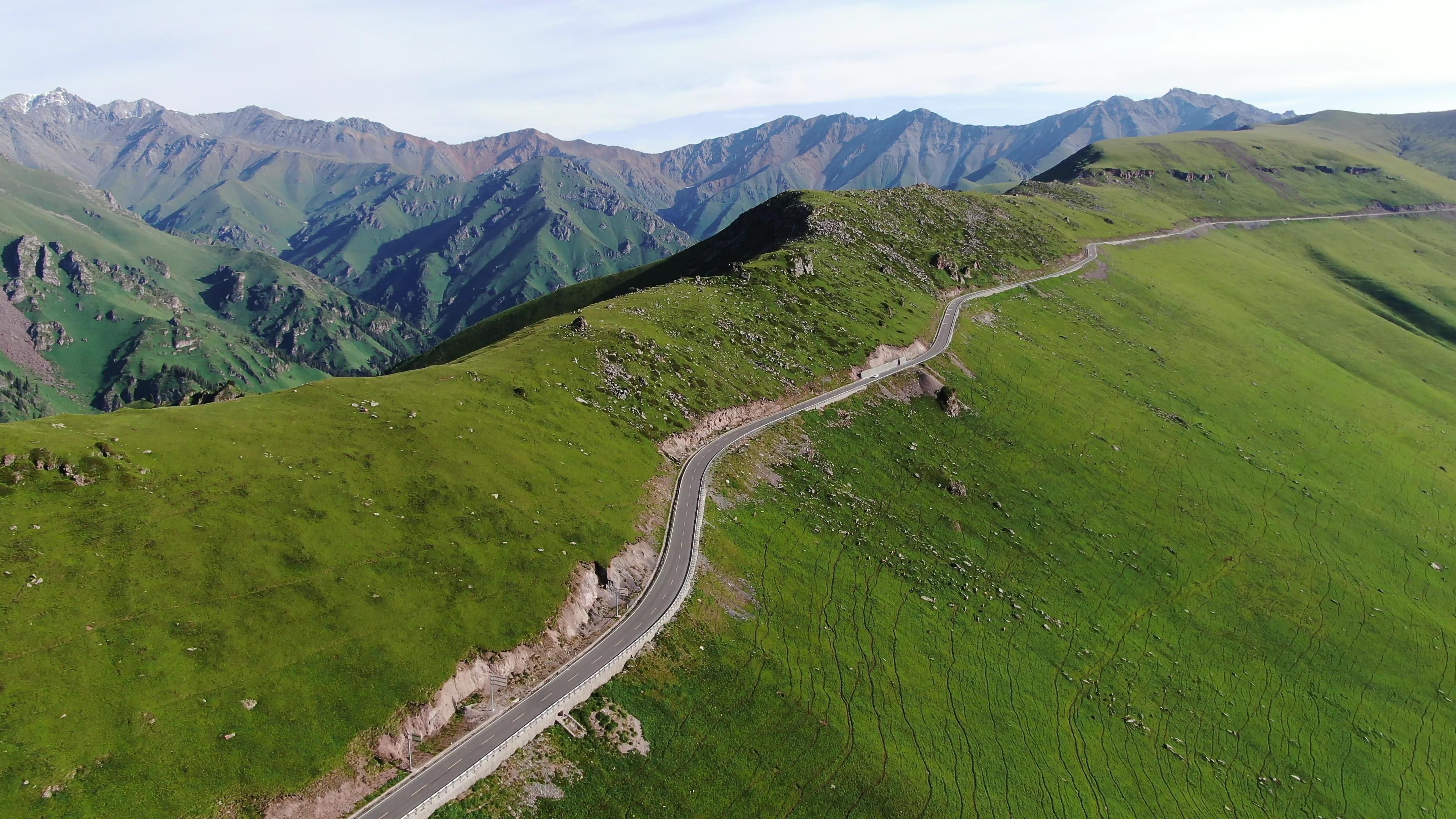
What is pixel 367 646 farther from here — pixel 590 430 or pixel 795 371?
pixel 795 371

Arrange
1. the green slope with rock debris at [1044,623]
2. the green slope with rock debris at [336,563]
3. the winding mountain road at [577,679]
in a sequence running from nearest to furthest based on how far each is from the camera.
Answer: the green slope with rock debris at [336,563] → the winding mountain road at [577,679] → the green slope with rock debris at [1044,623]

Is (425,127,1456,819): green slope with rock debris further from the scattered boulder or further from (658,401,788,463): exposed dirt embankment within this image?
(658,401,788,463): exposed dirt embankment

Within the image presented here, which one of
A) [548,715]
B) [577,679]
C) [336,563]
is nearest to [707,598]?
[577,679]

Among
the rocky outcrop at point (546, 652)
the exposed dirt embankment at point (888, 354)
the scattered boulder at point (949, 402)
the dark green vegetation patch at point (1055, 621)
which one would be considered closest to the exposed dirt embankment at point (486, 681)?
the rocky outcrop at point (546, 652)

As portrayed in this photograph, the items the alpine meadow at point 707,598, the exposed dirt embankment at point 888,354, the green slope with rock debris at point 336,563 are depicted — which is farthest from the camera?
the exposed dirt embankment at point 888,354

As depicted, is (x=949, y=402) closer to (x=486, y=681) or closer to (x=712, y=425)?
(x=712, y=425)

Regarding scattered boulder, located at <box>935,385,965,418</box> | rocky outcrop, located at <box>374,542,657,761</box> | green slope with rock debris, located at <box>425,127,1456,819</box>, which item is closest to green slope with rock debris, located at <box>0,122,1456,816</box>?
green slope with rock debris, located at <box>425,127,1456,819</box>

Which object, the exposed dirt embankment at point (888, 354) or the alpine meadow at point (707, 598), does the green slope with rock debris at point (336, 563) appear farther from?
the exposed dirt embankment at point (888, 354)

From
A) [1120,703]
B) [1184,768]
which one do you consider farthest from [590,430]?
[1184,768]
